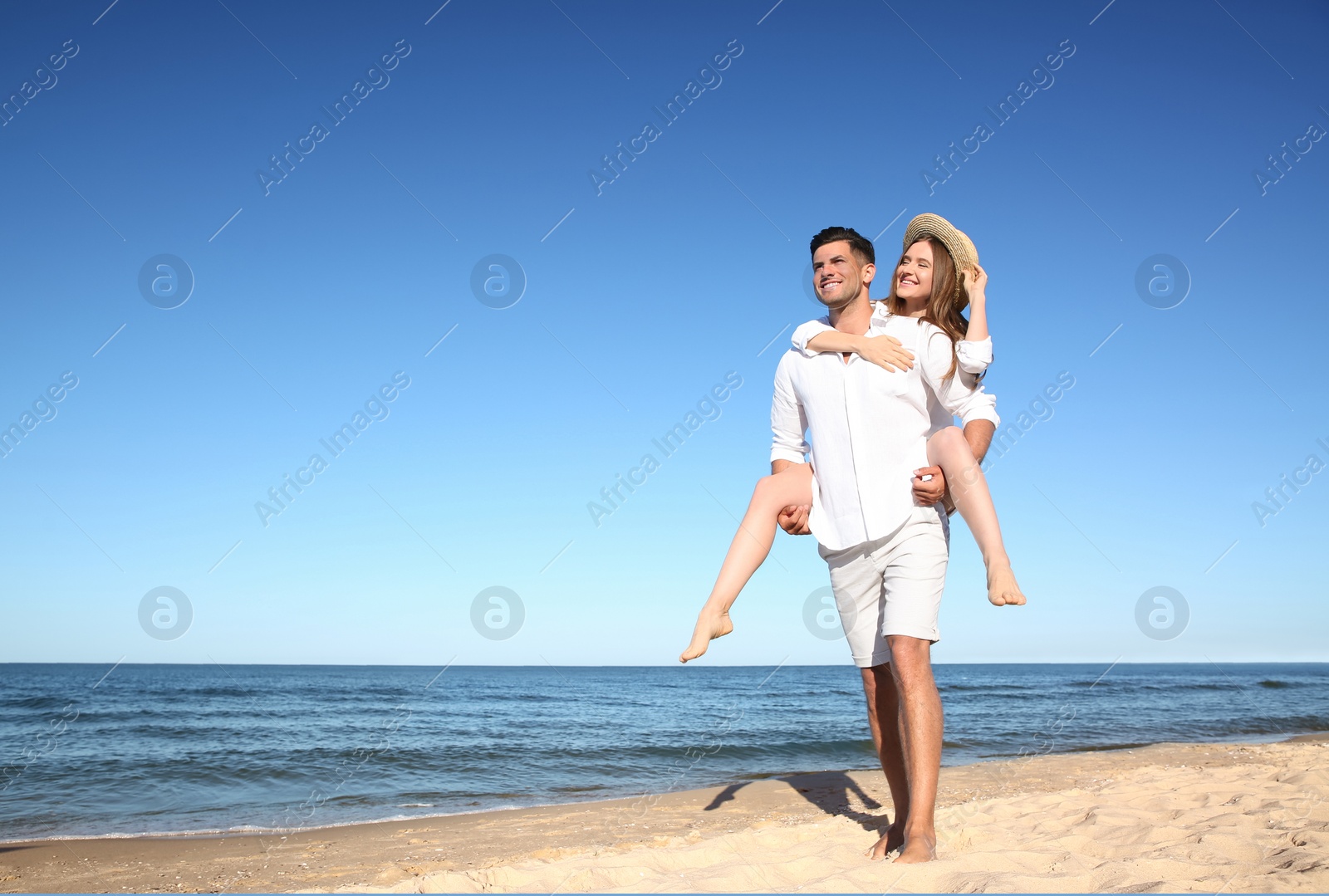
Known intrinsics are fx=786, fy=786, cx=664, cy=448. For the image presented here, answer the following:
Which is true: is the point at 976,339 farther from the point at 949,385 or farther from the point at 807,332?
the point at 807,332

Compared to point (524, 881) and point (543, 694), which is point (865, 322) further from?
point (543, 694)

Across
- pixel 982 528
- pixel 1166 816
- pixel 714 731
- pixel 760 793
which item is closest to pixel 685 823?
pixel 760 793

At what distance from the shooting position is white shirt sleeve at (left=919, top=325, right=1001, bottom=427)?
109 inches

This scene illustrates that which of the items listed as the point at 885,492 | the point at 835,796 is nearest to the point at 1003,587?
the point at 885,492

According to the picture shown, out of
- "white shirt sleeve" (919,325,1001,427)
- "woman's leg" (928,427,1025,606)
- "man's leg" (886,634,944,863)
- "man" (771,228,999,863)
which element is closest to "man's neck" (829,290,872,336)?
"man" (771,228,999,863)

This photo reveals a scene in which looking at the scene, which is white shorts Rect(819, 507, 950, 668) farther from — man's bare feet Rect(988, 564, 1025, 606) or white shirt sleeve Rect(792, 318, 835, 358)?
white shirt sleeve Rect(792, 318, 835, 358)

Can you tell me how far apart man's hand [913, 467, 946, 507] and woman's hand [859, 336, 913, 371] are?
371mm

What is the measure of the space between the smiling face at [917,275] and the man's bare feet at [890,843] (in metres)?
2.04

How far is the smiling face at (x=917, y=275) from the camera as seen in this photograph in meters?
3.01

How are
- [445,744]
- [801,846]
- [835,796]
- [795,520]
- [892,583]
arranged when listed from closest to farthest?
[892,583]
[795,520]
[801,846]
[835,796]
[445,744]

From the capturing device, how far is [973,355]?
106 inches

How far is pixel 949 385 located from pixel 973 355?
0.14m

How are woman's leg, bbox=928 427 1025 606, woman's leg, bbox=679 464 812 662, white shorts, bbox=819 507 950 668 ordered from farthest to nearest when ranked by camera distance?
white shorts, bbox=819 507 950 668 < woman's leg, bbox=679 464 812 662 < woman's leg, bbox=928 427 1025 606

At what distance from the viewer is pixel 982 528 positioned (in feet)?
8.55
